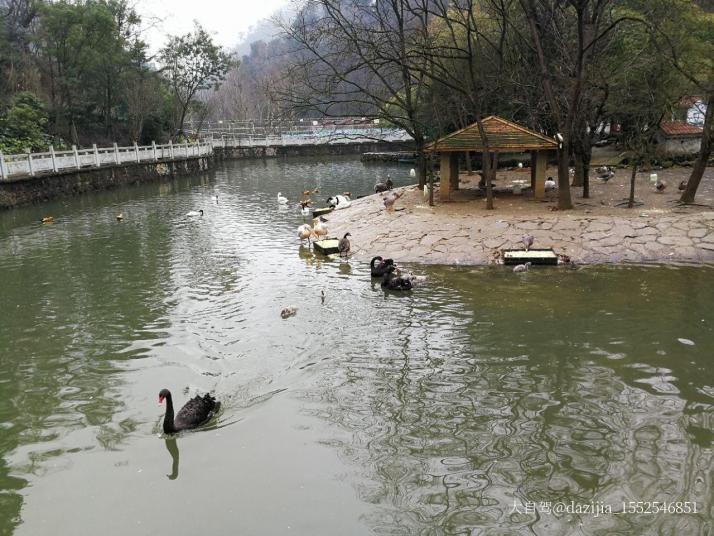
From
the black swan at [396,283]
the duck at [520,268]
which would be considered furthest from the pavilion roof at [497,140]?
the black swan at [396,283]

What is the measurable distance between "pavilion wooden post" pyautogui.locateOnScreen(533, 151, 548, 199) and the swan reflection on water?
14295 mm

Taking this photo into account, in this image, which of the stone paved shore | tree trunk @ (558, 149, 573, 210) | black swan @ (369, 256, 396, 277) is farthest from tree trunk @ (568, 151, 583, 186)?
black swan @ (369, 256, 396, 277)

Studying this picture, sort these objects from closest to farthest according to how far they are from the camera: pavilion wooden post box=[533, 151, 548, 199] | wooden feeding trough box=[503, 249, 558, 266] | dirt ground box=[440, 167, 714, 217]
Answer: wooden feeding trough box=[503, 249, 558, 266], dirt ground box=[440, 167, 714, 217], pavilion wooden post box=[533, 151, 548, 199]

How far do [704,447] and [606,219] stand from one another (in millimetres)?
9422

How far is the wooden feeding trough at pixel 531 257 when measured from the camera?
42.3 feet

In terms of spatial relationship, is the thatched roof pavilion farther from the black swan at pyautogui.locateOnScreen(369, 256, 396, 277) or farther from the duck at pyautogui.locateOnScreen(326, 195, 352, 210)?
the black swan at pyautogui.locateOnScreen(369, 256, 396, 277)

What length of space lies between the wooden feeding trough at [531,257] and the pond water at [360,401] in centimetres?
37

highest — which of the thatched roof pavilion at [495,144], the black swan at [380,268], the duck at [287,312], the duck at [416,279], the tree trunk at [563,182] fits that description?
the thatched roof pavilion at [495,144]

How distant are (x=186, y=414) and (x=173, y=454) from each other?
19.9 inches

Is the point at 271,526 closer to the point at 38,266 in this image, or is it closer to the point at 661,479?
the point at 661,479

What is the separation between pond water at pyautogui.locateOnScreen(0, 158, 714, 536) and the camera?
5555mm

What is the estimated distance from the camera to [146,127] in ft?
162

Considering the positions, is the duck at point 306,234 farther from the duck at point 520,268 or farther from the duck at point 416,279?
the duck at point 520,268

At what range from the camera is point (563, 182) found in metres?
15.8
